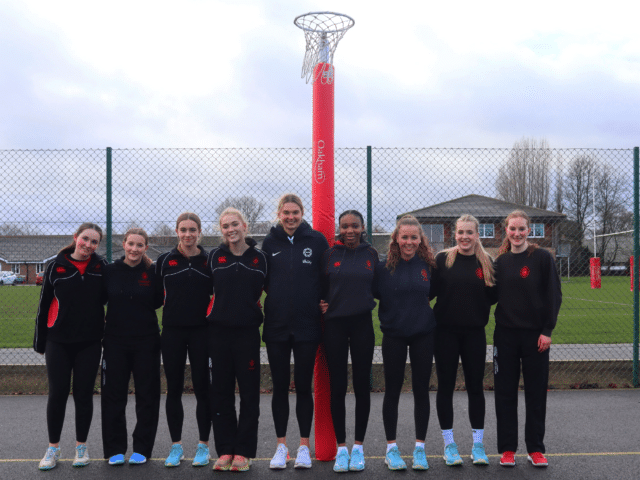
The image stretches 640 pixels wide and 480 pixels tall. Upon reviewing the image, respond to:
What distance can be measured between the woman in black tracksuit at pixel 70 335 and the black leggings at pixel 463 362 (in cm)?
270

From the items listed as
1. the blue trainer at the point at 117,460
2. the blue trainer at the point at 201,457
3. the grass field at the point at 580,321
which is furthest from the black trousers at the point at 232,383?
the grass field at the point at 580,321

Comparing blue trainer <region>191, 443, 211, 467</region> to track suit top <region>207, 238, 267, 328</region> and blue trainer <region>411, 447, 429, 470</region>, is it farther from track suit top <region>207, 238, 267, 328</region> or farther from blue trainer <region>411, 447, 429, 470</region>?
blue trainer <region>411, 447, 429, 470</region>

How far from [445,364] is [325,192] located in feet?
5.66

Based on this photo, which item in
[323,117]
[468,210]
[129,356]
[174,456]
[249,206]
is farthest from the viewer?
[468,210]

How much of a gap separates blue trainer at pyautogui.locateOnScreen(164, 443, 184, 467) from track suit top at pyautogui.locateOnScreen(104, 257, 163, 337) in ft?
2.96

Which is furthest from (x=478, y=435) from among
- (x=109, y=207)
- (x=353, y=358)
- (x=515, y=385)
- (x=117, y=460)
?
(x=109, y=207)

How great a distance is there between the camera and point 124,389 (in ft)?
13.3

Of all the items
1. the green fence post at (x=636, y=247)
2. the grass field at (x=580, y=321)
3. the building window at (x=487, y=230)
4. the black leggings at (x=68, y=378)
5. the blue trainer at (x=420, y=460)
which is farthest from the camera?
the grass field at (x=580, y=321)

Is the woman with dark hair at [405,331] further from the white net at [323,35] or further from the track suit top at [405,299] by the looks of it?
the white net at [323,35]

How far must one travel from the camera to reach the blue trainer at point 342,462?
384 centimetres

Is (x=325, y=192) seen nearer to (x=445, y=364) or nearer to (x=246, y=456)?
(x=445, y=364)

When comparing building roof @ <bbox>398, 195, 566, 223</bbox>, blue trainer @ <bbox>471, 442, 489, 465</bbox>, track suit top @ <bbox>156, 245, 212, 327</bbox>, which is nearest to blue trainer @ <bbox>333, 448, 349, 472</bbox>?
blue trainer @ <bbox>471, 442, 489, 465</bbox>

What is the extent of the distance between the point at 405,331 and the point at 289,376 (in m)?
0.95

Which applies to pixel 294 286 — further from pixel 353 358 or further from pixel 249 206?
pixel 249 206
